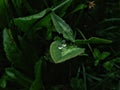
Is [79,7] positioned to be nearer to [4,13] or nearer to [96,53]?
[96,53]

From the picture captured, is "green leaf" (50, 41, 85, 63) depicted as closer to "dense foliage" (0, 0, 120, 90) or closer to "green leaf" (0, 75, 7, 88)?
"dense foliage" (0, 0, 120, 90)

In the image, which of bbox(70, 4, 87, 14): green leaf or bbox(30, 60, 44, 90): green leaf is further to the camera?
bbox(70, 4, 87, 14): green leaf

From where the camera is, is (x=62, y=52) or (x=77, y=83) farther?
(x=77, y=83)

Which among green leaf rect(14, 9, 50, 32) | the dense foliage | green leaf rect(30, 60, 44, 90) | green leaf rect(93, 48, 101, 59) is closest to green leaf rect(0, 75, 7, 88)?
the dense foliage

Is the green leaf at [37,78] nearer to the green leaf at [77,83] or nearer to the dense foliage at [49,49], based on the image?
the dense foliage at [49,49]

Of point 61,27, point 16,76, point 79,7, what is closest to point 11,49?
point 16,76

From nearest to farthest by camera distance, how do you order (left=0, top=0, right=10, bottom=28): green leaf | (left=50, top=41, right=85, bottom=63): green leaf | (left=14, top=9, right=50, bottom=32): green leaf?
1. (left=50, top=41, right=85, bottom=63): green leaf
2. (left=14, top=9, right=50, bottom=32): green leaf
3. (left=0, top=0, right=10, bottom=28): green leaf
